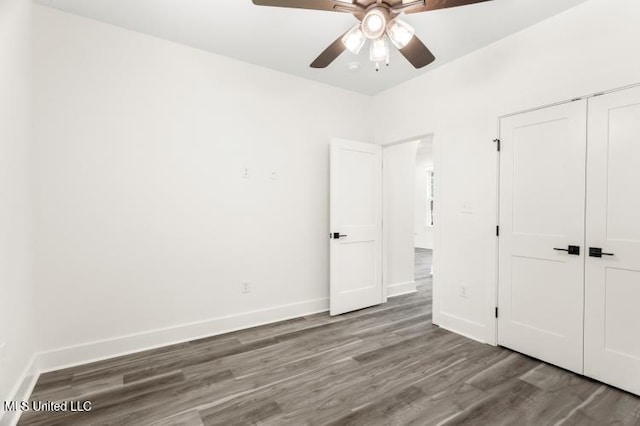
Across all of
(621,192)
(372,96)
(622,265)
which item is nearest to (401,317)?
(622,265)

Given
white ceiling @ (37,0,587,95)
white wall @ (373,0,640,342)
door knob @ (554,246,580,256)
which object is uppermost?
white ceiling @ (37,0,587,95)

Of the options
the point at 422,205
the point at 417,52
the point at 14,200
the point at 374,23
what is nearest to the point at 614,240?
the point at 417,52

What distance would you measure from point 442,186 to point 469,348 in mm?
1728

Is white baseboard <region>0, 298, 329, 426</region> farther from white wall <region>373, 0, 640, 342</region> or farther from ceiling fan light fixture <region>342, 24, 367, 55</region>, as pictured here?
ceiling fan light fixture <region>342, 24, 367, 55</region>

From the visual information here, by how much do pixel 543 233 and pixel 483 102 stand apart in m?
1.41

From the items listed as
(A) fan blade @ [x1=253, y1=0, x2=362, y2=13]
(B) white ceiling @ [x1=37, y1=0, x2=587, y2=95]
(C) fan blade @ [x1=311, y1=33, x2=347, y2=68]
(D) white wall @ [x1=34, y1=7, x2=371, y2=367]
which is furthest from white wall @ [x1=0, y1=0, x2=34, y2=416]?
(C) fan blade @ [x1=311, y1=33, x2=347, y2=68]

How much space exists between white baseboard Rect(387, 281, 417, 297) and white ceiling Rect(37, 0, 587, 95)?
10.3ft

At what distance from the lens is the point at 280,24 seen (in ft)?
8.83

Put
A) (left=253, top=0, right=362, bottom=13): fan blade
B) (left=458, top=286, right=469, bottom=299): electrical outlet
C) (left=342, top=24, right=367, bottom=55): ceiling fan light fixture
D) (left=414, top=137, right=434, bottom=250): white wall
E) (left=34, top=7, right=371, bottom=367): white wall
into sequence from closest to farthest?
(left=253, top=0, right=362, bottom=13): fan blade < (left=342, top=24, right=367, bottom=55): ceiling fan light fixture < (left=34, top=7, right=371, bottom=367): white wall < (left=458, top=286, right=469, bottom=299): electrical outlet < (left=414, top=137, right=434, bottom=250): white wall

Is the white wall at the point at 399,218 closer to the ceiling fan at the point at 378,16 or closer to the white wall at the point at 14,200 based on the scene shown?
the ceiling fan at the point at 378,16

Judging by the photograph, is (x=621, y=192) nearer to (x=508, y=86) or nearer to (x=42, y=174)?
(x=508, y=86)

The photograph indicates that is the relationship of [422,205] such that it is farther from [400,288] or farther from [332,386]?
[332,386]

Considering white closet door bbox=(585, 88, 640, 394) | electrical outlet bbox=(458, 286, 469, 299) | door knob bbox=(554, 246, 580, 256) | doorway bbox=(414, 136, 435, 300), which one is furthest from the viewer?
doorway bbox=(414, 136, 435, 300)

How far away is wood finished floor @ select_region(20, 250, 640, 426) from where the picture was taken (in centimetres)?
193
